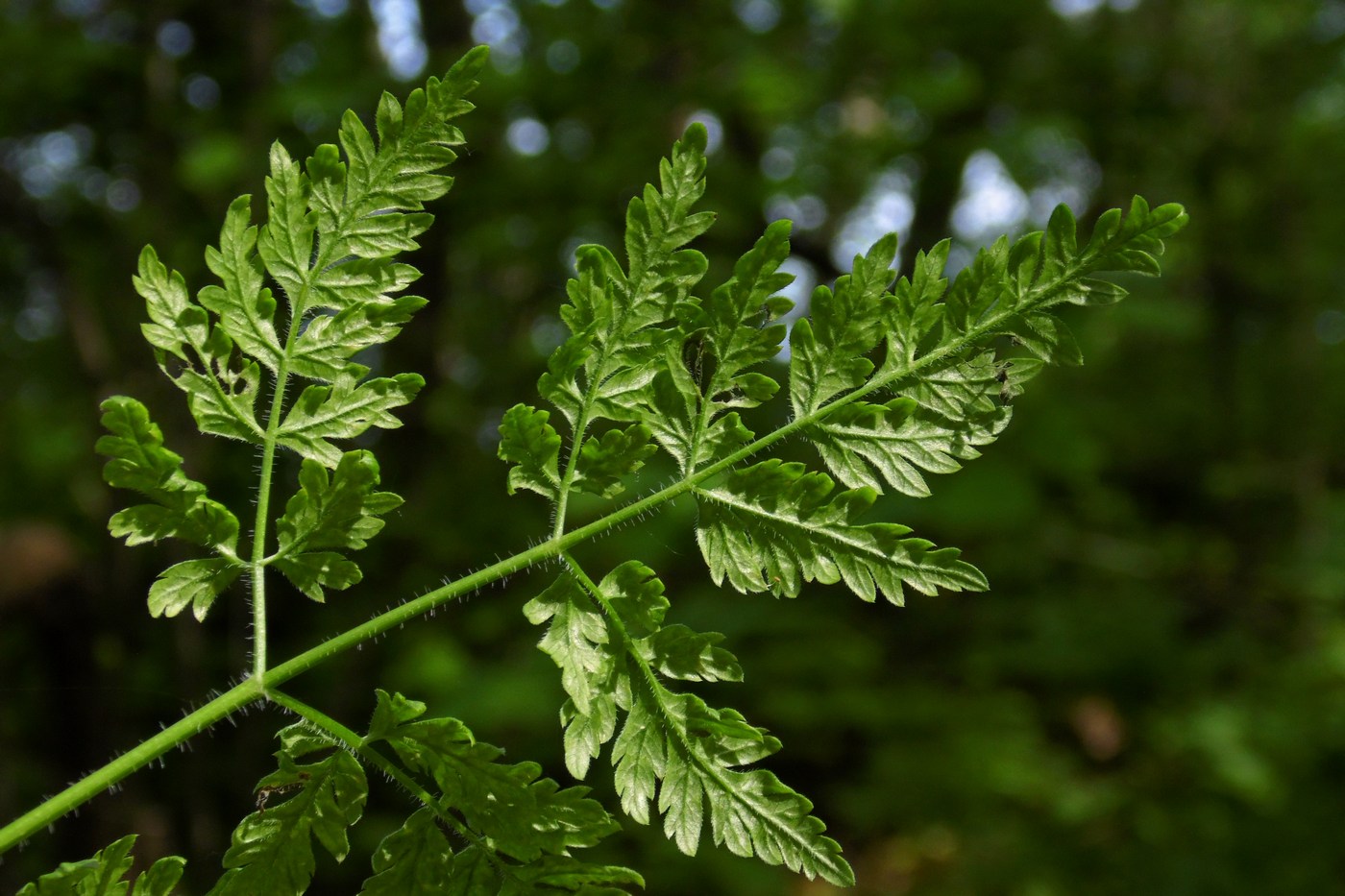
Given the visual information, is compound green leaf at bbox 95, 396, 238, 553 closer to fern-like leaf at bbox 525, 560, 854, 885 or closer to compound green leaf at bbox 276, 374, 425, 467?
compound green leaf at bbox 276, 374, 425, 467

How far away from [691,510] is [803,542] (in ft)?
9.70

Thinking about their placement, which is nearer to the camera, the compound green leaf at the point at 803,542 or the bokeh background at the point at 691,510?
the compound green leaf at the point at 803,542

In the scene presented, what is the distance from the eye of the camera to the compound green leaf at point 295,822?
753 mm

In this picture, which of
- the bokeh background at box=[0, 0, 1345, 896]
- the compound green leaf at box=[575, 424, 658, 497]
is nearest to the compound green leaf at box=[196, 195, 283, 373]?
the compound green leaf at box=[575, 424, 658, 497]

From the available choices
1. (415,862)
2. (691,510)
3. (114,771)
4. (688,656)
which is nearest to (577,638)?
(688,656)

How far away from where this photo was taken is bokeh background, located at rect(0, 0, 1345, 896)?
4.20 metres

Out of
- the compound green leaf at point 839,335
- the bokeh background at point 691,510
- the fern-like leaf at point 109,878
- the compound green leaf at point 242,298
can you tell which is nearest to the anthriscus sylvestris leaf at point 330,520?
the compound green leaf at point 242,298

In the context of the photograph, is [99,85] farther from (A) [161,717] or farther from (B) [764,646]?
(B) [764,646]

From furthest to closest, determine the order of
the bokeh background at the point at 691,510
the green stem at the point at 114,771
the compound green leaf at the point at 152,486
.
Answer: the bokeh background at the point at 691,510 < the compound green leaf at the point at 152,486 < the green stem at the point at 114,771

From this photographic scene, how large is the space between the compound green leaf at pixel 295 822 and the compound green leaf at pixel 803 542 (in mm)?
319

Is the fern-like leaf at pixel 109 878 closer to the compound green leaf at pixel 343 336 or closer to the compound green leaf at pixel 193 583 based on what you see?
the compound green leaf at pixel 193 583

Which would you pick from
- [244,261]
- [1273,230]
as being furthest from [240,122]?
[1273,230]

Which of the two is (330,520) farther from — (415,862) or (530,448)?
(415,862)

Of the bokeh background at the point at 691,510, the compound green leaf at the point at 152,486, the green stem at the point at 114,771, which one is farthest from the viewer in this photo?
the bokeh background at the point at 691,510
